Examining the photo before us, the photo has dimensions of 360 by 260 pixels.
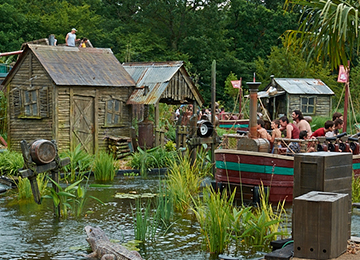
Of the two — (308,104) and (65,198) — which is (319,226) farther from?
(308,104)

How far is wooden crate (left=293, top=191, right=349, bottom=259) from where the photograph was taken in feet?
20.7

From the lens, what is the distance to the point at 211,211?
7934 millimetres

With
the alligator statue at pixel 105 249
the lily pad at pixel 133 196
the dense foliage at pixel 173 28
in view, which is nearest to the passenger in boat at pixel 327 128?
the lily pad at pixel 133 196

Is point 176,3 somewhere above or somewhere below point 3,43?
above

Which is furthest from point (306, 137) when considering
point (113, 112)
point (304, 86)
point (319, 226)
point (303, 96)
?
point (304, 86)

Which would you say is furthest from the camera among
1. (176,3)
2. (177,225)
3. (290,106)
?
(176,3)

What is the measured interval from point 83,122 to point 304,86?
2115 cm

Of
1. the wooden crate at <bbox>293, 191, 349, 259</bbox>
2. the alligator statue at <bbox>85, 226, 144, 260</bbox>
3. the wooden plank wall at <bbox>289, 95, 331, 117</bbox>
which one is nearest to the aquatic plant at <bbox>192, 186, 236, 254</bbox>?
the alligator statue at <bbox>85, 226, 144, 260</bbox>

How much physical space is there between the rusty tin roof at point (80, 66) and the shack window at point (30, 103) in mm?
1104

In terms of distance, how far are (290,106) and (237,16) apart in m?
21.5

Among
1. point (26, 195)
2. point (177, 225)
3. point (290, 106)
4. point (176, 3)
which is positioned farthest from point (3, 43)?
point (177, 225)

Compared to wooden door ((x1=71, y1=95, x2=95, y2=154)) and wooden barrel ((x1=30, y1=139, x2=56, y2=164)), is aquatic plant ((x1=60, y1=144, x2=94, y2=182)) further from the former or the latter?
wooden barrel ((x1=30, y1=139, x2=56, y2=164))

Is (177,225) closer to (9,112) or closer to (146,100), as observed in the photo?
(146,100)

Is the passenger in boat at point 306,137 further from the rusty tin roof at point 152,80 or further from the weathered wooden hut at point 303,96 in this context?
the weathered wooden hut at point 303,96
